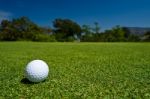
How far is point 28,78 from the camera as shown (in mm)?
6984

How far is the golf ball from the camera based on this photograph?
22.5ft

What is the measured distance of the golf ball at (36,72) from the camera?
6.85 meters

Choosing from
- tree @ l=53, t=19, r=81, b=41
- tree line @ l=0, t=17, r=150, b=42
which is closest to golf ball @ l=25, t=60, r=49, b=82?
tree line @ l=0, t=17, r=150, b=42

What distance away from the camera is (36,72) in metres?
6.86

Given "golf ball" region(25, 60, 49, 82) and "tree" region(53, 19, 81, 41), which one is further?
"tree" region(53, 19, 81, 41)

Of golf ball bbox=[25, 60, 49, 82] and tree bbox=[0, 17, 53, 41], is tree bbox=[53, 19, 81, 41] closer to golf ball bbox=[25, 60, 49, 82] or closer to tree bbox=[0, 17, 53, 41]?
tree bbox=[0, 17, 53, 41]

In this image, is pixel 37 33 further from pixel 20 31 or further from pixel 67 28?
pixel 67 28

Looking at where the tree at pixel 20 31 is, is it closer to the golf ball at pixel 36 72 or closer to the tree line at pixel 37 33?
the tree line at pixel 37 33

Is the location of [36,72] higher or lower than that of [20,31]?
lower

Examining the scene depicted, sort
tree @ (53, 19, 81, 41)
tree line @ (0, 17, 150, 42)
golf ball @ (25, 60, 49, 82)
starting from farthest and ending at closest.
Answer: tree @ (53, 19, 81, 41) → tree line @ (0, 17, 150, 42) → golf ball @ (25, 60, 49, 82)

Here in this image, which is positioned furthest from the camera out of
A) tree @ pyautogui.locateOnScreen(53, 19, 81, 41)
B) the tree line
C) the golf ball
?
tree @ pyautogui.locateOnScreen(53, 19, 81, 41)

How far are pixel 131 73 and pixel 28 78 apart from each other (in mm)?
3248

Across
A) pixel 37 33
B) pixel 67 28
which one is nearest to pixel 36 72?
pixel 37 33

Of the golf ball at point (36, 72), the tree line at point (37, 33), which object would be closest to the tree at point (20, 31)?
the tree line at point (37, 33)
